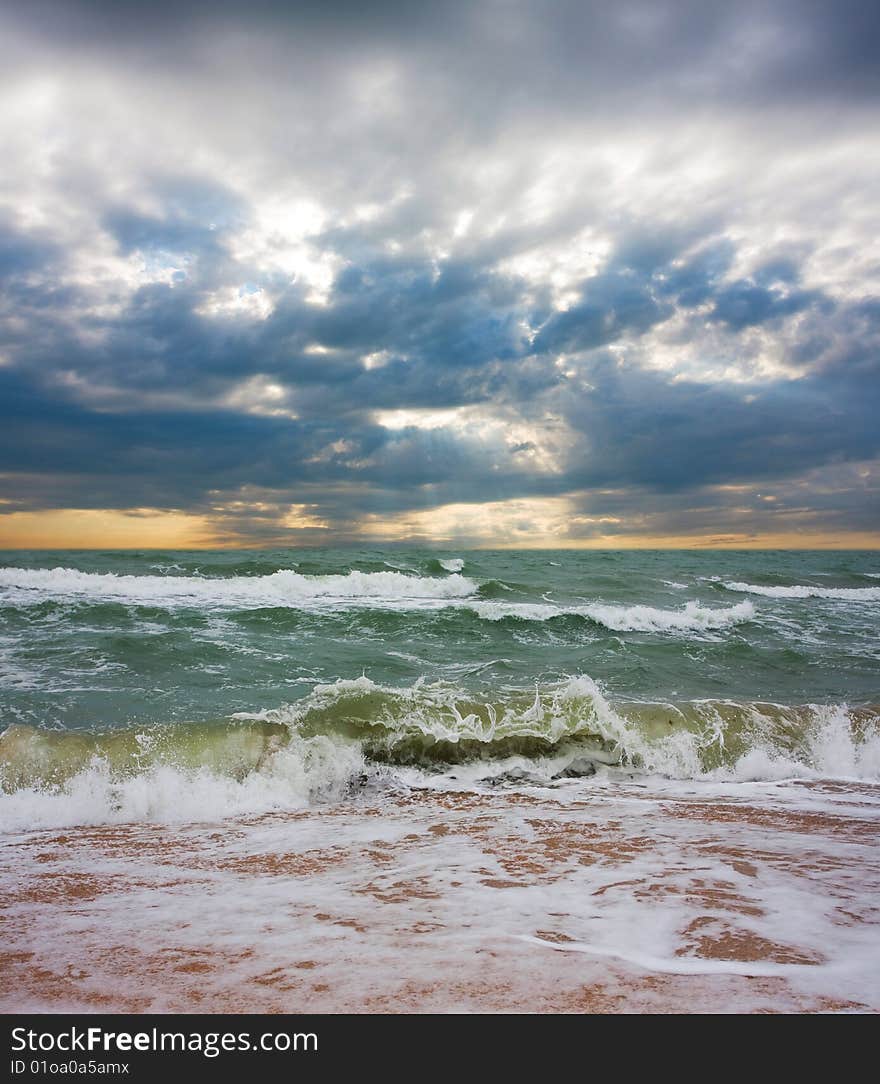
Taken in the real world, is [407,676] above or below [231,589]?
below

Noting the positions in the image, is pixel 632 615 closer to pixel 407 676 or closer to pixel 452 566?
pixel 407 676

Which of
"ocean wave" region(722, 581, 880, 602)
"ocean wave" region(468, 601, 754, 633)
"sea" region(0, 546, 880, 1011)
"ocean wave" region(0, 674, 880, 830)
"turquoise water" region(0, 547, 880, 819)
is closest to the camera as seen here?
"sea" region(0, 546, 880, 1011)

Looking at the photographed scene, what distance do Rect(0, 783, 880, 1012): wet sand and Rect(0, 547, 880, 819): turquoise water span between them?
2071 mm

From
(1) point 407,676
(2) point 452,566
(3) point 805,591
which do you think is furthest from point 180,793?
(3) point 805,591

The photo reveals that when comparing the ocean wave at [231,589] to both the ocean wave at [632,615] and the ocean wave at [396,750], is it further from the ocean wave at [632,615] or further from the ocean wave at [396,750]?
the ocean wave at [396,750]

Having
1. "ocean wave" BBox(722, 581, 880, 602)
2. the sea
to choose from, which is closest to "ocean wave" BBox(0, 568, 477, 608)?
the sea

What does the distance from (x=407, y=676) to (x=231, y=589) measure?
44.2ft

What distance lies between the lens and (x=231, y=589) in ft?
77.7

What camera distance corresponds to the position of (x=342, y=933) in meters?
3.66

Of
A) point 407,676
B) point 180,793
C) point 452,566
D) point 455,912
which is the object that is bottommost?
point 180,793

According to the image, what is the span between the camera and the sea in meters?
3.19

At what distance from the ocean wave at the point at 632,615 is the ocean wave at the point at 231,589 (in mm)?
3633

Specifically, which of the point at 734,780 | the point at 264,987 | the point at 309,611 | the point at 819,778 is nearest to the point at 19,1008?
the point at 264,987

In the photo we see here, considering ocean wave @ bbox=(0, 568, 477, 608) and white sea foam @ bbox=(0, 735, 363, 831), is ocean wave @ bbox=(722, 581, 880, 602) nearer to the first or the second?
ocean wave @ bbox=(0, 568, 477, 608)
